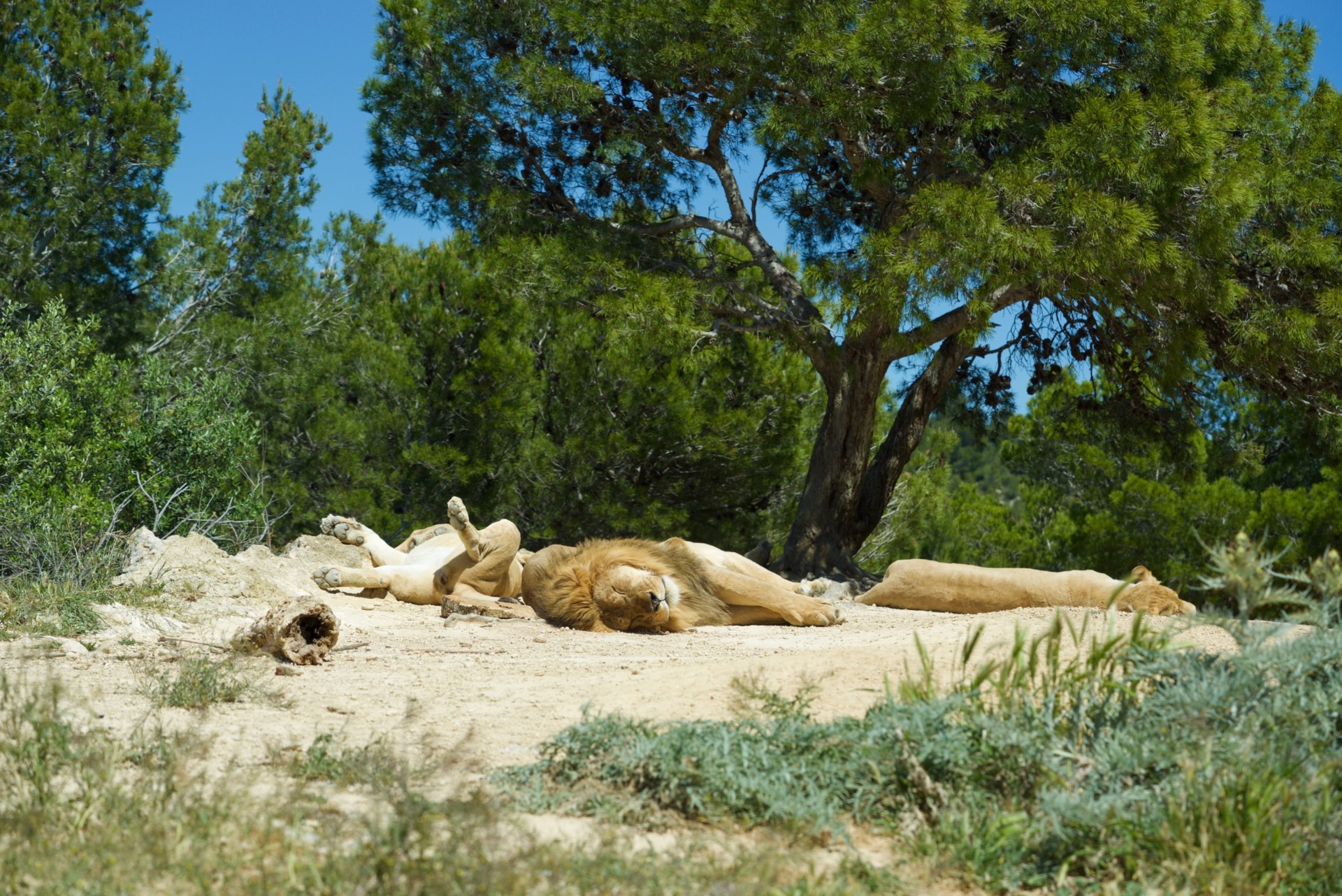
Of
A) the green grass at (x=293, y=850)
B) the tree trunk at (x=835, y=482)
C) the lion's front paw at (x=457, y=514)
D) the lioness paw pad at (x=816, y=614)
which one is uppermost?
the tree trunk at (x=835, y=482)

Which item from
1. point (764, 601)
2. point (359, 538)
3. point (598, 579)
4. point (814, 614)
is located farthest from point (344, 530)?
point (814, 614)

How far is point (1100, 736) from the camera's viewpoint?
9.33 ft

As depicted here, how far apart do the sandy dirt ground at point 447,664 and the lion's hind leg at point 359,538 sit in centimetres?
46

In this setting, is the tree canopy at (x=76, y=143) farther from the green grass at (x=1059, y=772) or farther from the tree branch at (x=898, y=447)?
the green grass at (x=1059, y=772)

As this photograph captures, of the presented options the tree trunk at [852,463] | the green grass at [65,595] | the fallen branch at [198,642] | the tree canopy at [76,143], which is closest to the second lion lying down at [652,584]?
the green grass at [65,595]

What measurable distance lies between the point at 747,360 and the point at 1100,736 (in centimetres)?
1269

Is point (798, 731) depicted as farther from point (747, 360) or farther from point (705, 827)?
point (747, 360)

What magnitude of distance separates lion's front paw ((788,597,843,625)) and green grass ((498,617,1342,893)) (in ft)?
13.3

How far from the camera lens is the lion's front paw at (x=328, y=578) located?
7.68 m

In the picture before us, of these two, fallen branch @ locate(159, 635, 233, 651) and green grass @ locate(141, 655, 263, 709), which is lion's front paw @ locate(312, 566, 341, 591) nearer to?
fallen branch @ locate(159, 635, 233, 651)

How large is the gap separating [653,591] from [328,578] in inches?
94.1

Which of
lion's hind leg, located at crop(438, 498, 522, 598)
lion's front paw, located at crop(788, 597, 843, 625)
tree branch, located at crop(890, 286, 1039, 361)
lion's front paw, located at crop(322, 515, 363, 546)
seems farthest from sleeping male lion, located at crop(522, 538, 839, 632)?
tree branch, located at crop(890, 286, 1039, 361)

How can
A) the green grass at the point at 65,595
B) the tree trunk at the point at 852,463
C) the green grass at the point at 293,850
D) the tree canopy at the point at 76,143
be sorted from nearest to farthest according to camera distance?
the green grass at the point at 293,850
the green grass at the point at 65,595
the tree trunk at the point at 852,463
the tree canopy at the point at 76,143

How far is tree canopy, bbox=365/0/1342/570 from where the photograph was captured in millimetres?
Result: 9117
